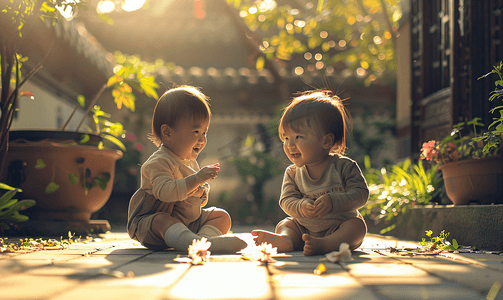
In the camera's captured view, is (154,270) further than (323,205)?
No

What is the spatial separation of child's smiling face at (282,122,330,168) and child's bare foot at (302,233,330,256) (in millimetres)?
505

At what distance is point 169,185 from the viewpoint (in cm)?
212

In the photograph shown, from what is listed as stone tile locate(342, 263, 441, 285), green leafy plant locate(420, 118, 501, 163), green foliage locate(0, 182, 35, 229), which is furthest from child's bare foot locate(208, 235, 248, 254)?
green leafy plant locate(420, 118, 501, 163)

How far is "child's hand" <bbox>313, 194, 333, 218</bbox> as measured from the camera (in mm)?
2096

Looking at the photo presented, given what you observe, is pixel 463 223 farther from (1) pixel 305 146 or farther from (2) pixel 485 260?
(1) pixel 305 146

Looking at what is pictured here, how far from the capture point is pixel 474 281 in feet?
4.31

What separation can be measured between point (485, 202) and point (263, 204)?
4965 millimetres

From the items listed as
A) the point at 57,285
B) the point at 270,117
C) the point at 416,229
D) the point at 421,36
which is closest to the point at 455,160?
the point at 416,229

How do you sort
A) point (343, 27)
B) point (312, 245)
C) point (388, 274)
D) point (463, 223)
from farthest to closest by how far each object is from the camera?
point (343, 27)
point (463, 223)
point (312, 245)
point (388, 274)

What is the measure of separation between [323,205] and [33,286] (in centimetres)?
134

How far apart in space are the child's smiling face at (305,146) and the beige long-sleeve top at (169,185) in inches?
21.2

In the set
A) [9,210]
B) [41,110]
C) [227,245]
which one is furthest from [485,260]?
[41,110]

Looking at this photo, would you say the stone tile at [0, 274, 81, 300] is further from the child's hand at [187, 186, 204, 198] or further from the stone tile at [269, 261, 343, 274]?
the child's hand at [187, 186, 204, 198]

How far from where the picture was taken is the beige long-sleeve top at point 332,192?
218 centimetres
